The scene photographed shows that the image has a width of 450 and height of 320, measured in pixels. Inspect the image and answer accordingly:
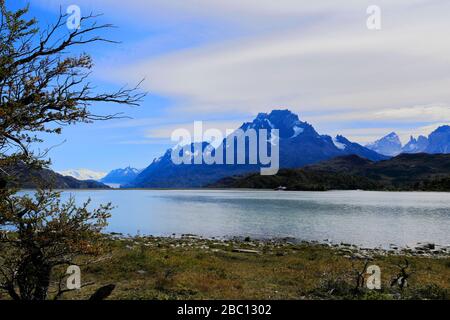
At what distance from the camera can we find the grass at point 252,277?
19609 mm

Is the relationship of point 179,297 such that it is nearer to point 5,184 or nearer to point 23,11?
point 5,184

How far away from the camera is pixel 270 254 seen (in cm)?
3912

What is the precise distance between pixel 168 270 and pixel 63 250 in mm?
14017

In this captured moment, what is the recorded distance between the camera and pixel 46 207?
1241 cm

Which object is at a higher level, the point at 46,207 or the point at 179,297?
the point at 46,207

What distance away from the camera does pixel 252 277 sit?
83.1ft

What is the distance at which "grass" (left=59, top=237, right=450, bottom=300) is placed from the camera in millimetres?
19609
